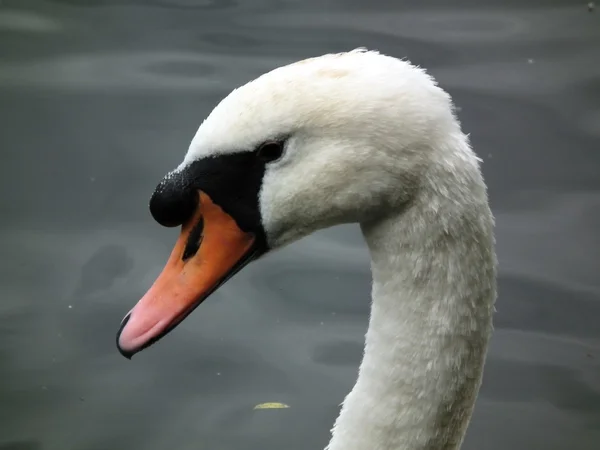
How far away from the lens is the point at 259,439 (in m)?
3.61

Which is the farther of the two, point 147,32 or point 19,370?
point 147,32

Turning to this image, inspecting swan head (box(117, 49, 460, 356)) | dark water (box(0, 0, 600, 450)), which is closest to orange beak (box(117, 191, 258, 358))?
swan head (box(117, 49, 460, 356))

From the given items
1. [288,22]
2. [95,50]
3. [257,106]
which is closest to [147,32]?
[95,50]

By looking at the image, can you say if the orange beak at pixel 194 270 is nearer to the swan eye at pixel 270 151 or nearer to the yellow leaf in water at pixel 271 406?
the swan eye at pixel 270 151

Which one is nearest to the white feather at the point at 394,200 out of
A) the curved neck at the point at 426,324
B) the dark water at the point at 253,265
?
the curved neck at the point at 426,324

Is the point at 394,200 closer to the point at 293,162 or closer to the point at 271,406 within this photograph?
the point at 293,162

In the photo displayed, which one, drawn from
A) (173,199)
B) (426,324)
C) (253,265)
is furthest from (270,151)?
(253,265)

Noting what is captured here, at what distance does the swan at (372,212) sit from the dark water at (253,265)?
1.59 metres

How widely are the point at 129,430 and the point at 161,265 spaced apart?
30.8 inches

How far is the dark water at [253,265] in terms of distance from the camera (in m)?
3.74

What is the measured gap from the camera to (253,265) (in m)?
4.29

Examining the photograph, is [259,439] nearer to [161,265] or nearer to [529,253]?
[161,265]

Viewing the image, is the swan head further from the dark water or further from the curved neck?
the dark water

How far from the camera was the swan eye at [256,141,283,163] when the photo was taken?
1918mm
